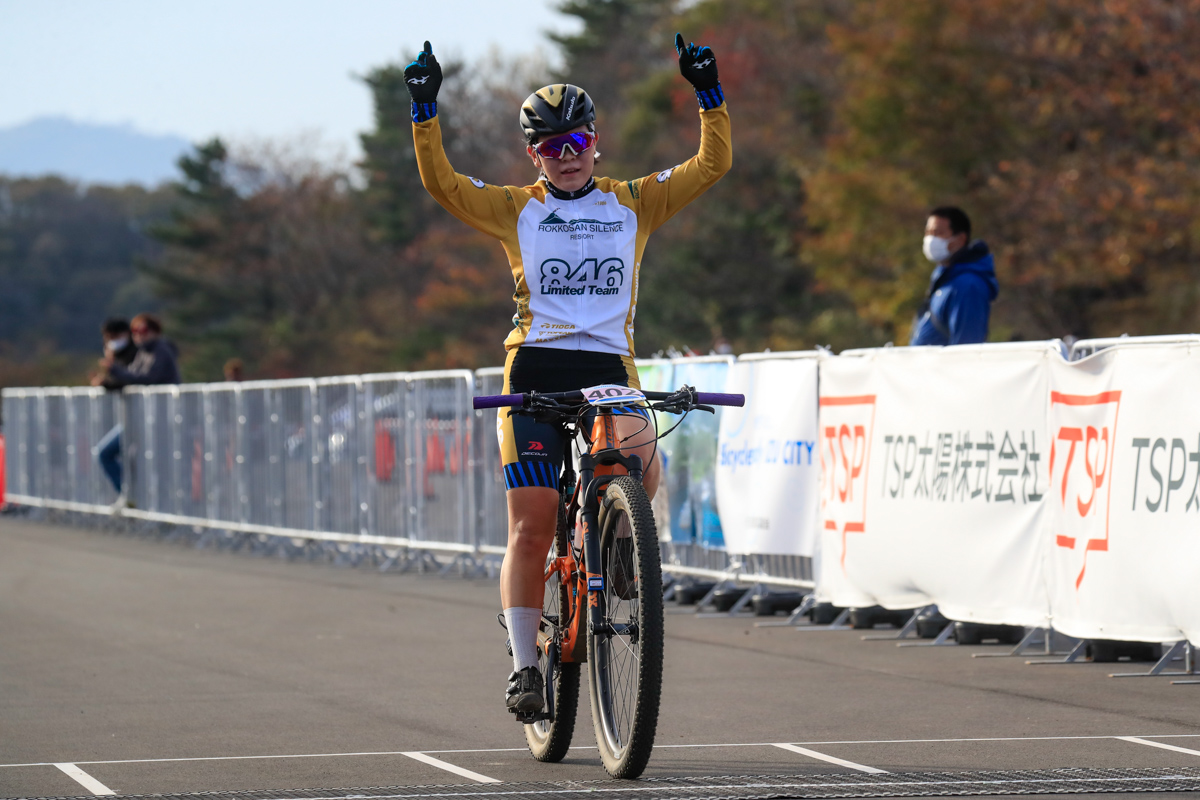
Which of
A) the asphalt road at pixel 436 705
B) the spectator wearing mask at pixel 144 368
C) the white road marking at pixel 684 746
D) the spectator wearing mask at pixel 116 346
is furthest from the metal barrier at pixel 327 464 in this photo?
the white road marking at pixel 684 746

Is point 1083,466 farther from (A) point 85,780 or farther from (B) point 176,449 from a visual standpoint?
(B) point 176,449

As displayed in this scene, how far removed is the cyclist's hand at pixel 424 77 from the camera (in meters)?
6.18

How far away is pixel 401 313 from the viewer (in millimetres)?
69812

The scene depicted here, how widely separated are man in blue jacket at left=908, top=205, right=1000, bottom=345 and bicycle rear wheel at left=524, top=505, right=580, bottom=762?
207 inches

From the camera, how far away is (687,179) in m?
6.55

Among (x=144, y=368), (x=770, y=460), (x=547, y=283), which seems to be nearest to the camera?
(x=547, y=283)

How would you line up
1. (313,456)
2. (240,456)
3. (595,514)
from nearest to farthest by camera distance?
1. (595,514)
2. (313,456)
3. (240,456)

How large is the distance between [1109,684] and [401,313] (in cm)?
6217

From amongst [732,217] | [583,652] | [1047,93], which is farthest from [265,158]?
[583,652]

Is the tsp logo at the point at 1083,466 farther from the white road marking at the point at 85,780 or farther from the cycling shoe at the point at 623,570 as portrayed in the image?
the white road marking at the point at 85,780

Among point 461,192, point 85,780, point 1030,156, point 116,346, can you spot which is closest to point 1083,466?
point 461,192

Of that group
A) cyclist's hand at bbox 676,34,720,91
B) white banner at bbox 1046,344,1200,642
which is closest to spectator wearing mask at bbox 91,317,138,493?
white banner at bbox 1046,344,1200,642

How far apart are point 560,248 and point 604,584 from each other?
116cm

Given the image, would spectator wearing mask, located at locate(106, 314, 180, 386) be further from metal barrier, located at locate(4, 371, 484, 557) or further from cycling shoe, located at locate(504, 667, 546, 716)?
cycling shoe, located at locate(504, 667, 546, 716)
